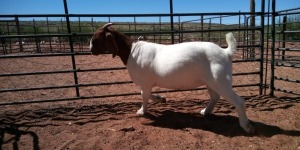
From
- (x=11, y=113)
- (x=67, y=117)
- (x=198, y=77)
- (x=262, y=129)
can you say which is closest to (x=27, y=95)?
(x=11, y=113)

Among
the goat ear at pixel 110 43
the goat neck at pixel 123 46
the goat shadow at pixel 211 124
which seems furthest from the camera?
the goat neck at pixel 123 46

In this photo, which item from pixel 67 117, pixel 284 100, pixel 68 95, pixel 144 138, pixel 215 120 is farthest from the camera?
pixel 68 95

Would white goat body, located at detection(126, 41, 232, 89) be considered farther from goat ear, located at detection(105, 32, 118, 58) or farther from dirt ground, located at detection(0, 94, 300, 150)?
dirt ground, located at detection(0, 94, 300, 150)

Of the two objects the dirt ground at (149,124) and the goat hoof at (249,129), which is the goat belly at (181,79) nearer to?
the dirt ground at (149,124)

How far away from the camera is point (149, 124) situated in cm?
425

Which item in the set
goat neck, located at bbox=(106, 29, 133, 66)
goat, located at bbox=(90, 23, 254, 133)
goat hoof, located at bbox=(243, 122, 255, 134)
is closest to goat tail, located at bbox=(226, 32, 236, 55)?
goat, located at bbox=(90, 23, 254, 133)

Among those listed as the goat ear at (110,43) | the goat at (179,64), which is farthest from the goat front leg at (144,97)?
the goat ear at (110,43)

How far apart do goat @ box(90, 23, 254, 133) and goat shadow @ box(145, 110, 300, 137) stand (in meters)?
0.17

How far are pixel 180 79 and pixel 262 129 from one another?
61.3 inches

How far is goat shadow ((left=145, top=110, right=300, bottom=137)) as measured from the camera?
3.81 metres

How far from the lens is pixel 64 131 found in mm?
4098

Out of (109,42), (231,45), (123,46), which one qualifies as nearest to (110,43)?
(109,42)

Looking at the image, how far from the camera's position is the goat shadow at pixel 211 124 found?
381 cm

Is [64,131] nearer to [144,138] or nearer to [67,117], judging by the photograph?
[67,117]
